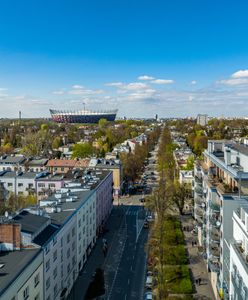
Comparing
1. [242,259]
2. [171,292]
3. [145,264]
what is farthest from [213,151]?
[242,259]

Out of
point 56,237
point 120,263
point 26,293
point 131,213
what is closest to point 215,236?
point 120,263

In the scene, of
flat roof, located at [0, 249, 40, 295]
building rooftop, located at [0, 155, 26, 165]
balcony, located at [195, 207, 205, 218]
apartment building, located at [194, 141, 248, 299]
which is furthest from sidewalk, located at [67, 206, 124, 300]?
building rooftop, located at [0, 155, 26, 165]

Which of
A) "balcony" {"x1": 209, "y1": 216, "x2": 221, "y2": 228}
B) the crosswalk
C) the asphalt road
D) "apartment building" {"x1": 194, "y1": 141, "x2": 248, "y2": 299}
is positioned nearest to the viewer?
"apartment building" {"x1": 194, "y1": 141, "x2": 248, "y2": 299}

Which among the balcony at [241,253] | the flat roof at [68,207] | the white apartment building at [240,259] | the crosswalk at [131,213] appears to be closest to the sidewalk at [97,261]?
the crosswalk at [131,213]

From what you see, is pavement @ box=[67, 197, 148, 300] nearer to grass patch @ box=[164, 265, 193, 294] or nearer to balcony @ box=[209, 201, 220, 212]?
grass patch @ box=[164, 265, 193, 294]

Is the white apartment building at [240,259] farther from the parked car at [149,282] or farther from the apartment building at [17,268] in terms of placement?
the apartment building at [17,268]

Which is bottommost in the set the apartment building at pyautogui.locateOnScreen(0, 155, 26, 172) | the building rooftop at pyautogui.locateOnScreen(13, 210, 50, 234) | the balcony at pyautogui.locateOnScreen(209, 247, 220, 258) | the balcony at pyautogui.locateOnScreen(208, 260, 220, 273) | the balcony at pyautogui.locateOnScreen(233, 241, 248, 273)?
the balcony at pyautogui.locateOnScreen(208, 260, 220, 273)
